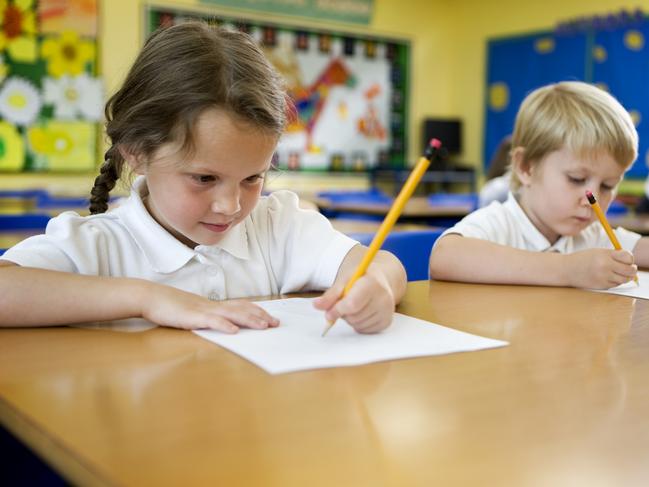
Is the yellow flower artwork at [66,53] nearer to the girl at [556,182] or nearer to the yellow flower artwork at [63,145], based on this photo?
the yellow flower artwork at [63,145]

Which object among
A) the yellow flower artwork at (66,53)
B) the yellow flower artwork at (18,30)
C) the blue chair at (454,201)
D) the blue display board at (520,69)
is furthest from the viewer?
the blue display board at (520,69)

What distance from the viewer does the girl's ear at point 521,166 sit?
158 cm

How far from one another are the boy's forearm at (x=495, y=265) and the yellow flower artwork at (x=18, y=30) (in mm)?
5022

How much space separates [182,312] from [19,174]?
5293 mm

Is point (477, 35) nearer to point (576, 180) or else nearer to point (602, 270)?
point (576, 180)

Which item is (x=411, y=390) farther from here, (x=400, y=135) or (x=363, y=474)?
(x=400, y=135)

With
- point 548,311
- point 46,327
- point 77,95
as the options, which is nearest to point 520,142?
point 548,311

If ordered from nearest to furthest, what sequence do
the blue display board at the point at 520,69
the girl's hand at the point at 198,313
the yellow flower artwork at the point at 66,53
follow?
1. the girl's hand at the point at 198,313
2. the yellow flower artwork at the point at 66,53
3. the blue display board at the point at 520,69

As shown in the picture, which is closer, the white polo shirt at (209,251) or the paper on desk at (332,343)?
the paper on desk at (332,343)

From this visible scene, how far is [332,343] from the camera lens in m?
0.74

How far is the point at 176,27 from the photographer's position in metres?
1.08

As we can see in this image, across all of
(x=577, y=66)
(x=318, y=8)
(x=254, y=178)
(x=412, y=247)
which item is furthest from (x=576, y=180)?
(x=318, y=8)

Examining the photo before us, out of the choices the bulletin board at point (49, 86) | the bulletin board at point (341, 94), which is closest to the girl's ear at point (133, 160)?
the bulletin board at point (49, 86)

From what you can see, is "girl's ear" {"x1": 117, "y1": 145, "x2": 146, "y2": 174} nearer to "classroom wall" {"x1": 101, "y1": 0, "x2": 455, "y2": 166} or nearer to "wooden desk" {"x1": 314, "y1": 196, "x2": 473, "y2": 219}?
"wooden desk" {"x1": 314, "y1": 196, "x2": 473, "y2": 219}
